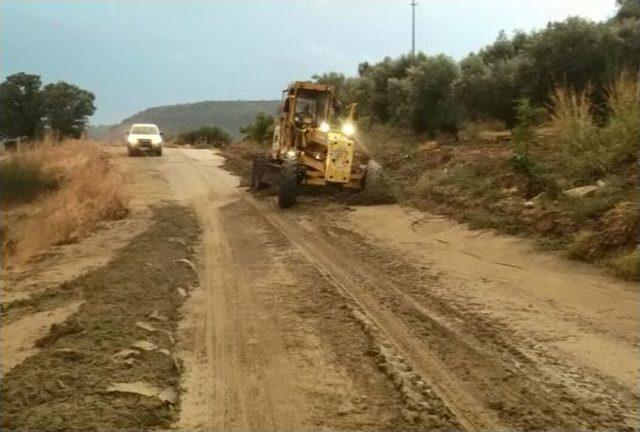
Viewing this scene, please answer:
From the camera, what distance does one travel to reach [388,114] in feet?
109

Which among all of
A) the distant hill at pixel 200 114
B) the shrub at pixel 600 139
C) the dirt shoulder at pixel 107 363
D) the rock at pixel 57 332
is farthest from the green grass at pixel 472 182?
the distant hill at pixel 200 114

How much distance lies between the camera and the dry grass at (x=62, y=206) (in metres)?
13.7

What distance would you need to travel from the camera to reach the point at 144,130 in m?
37.1

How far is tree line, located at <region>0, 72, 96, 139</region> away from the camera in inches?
1323

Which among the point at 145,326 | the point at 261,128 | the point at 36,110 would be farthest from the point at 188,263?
the point at 261,128

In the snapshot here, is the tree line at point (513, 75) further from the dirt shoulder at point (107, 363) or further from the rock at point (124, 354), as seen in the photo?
the rock at point (124, 354)

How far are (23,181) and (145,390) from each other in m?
19.8

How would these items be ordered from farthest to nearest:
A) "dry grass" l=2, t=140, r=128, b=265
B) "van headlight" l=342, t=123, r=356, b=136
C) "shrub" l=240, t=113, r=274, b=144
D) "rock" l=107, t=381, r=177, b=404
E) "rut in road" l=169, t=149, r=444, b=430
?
"shrub" l=240, t=113, r=274, b=144 → "van headlight" l=342, t=123, r=356, b=136 → "dry grass" l=2, t=140, r=128, b=265 → "rock" l=107, t=381, r=177, b=404 → "rut in road" l=169, t=149, r=444, b=430

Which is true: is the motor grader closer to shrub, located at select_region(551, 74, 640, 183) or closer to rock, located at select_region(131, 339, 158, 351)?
shrub, located at select_region(551, 74, 640, 183)

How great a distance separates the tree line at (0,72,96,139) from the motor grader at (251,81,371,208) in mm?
17516

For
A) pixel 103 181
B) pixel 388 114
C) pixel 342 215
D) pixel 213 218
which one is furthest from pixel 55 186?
pixel 388 114

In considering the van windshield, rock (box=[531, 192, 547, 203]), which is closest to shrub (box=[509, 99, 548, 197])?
rock (box=[531, 192, 547, 203])

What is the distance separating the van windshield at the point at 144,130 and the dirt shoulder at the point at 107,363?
1115 inches

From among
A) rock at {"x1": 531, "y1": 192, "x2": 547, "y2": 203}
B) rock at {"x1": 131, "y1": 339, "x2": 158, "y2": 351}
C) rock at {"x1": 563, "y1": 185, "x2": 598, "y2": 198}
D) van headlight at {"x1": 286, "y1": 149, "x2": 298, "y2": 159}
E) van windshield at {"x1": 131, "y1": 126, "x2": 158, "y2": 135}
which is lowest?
rock at {"x1": 131, "y1": 339, "x2": 158, "y2": 351}
